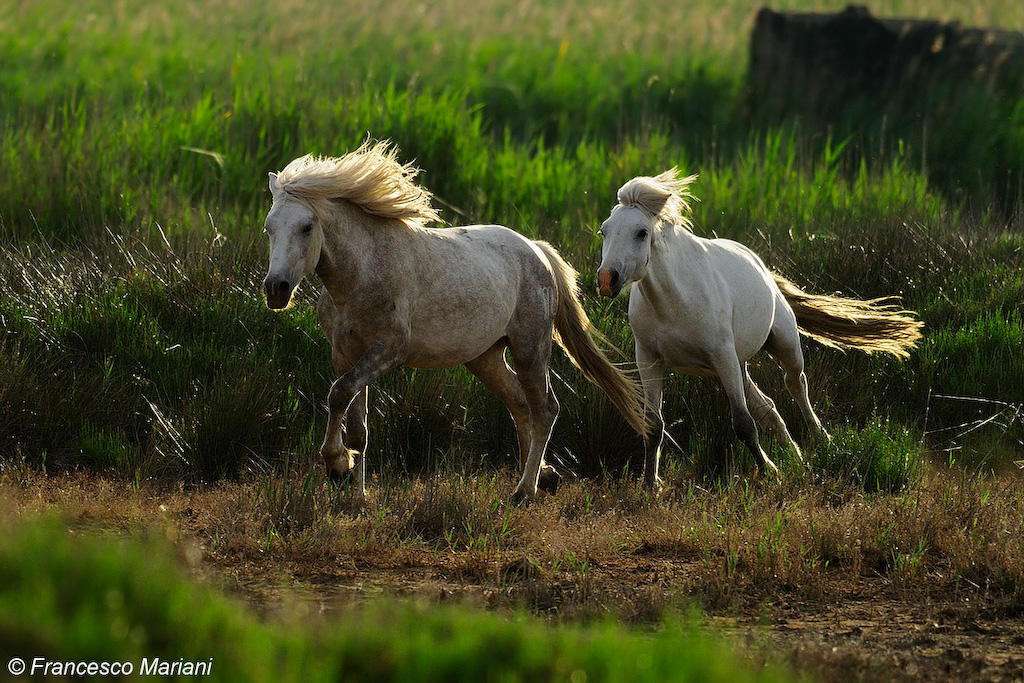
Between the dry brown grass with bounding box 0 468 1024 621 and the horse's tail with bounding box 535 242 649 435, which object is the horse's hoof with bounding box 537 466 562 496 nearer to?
the dry brown grass with bounding box 0 468 1024 621

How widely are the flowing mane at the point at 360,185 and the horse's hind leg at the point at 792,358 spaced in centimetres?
275

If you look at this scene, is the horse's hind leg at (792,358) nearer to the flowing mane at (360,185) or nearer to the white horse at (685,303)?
the white horse at (685,303)

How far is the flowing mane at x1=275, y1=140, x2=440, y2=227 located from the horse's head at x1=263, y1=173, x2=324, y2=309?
74 millimetres

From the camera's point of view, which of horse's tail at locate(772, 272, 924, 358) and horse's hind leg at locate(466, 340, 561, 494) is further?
horse's tail at locate(772, 272, 924, 358)

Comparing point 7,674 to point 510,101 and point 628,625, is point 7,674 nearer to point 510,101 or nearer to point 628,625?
point 628,625

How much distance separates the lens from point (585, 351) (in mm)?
7094

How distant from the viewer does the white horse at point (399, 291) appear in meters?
5.62

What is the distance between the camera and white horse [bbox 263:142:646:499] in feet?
18.4

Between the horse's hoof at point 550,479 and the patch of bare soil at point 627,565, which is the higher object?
the patch of bare soil at point 627,565

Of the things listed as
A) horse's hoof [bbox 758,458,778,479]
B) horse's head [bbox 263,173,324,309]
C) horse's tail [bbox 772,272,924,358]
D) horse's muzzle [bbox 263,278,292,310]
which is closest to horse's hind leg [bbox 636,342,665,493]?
horse's hoof [bbox 758,458,778,479]

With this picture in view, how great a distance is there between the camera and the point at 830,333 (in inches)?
324

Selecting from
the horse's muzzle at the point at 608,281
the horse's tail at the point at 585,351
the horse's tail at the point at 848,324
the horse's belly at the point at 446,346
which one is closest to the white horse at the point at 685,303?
the horse's muzzle at the point at 608,281

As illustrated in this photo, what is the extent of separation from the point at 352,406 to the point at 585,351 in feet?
5.56

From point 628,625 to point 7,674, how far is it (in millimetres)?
2354
